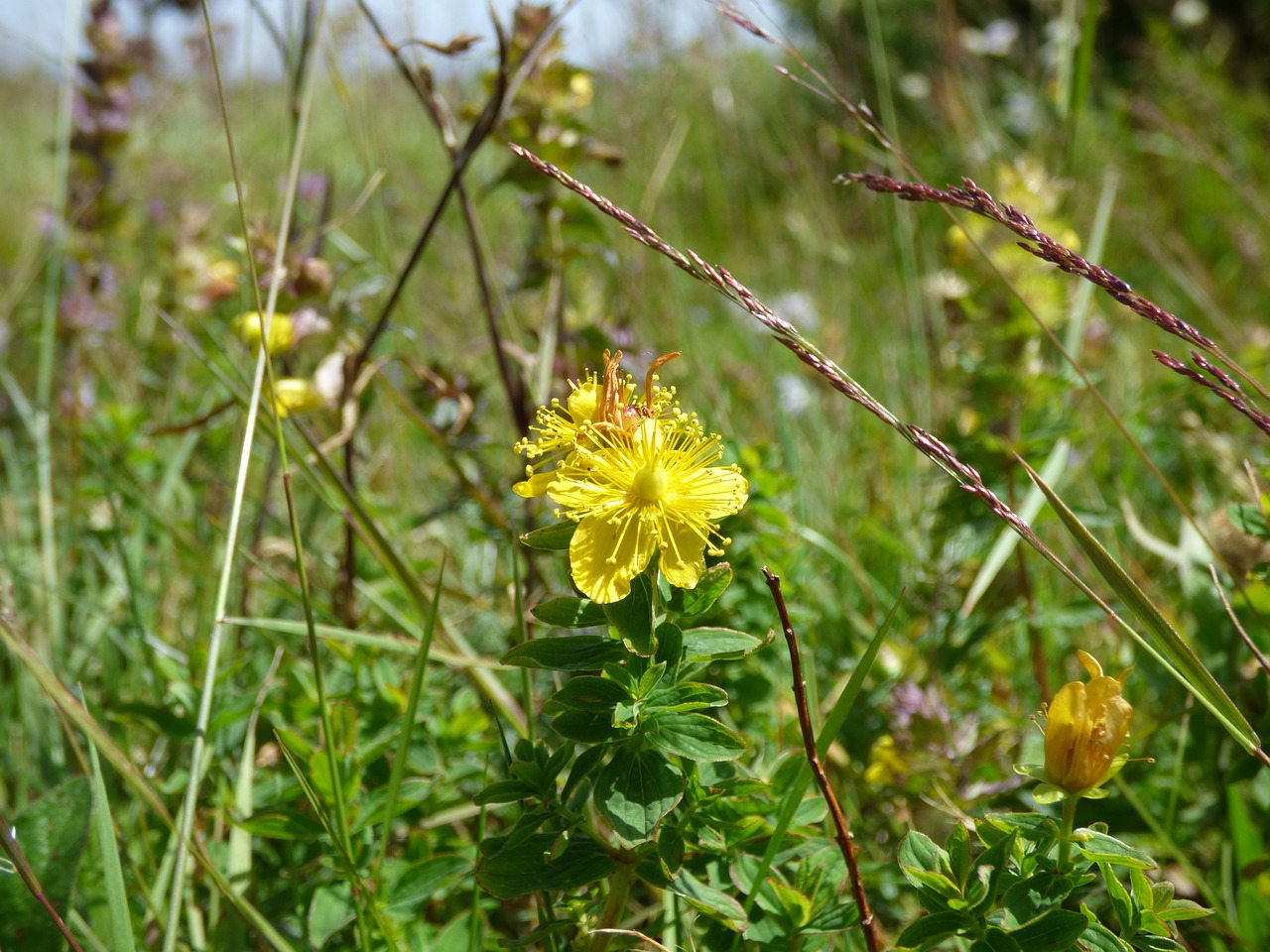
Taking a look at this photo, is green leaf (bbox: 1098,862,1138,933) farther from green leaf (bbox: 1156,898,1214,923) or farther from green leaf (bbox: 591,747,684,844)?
green leaf (bbox: 591,747,684,844)

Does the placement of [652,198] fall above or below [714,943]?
above

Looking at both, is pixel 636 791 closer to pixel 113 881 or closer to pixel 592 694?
pixel 592 694

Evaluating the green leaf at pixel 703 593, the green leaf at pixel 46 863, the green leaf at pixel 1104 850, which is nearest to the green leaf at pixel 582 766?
the green leaf at pixel 703 593

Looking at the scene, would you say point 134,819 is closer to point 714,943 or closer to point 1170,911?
point 714,943

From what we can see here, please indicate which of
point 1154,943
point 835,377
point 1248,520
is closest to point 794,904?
point 1154,943

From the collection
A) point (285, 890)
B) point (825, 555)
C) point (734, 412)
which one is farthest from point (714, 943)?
point (734, 412)

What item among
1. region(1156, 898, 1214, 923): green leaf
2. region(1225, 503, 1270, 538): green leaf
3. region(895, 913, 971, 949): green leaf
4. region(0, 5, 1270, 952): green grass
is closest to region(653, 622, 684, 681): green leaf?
region(0, 5, 1270, 952): green grass

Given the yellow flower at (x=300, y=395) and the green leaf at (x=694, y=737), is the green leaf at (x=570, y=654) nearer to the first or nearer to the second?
the green leaf at (x=694, y=737)
